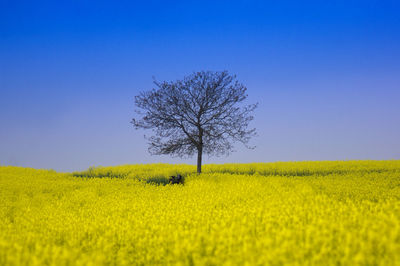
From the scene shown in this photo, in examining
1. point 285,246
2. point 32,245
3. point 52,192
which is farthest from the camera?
Answer: point 52,192

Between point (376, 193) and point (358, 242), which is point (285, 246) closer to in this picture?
point (358, 242)

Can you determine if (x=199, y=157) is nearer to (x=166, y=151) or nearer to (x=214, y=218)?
(x=166, y=151)

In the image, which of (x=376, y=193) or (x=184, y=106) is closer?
(x=376, y=193)

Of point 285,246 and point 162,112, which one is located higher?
point 162,112

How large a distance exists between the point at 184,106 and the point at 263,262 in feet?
70.6

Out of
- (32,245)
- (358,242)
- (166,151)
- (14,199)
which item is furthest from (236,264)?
(166,151)

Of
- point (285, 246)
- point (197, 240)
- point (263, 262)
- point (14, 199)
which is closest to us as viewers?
point (263, 262)

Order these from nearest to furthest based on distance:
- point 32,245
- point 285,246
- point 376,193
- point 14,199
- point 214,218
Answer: point 285,246 < point 32,245 < point 214,218 < point 376,193 < point 14,199

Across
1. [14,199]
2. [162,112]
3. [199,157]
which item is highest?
[162,112]

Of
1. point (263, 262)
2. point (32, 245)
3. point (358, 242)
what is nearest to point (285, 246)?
point (263, 262)

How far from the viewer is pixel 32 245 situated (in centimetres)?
700

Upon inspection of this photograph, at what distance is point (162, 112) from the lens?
25.6 meters

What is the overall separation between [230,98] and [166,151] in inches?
260

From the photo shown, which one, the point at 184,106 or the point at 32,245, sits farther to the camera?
the point at 184,106
